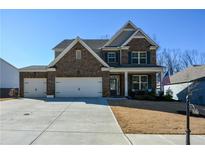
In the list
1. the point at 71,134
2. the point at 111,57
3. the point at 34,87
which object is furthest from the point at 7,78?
the point at 71,134

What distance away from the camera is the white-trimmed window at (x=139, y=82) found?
3147cm

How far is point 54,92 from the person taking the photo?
28250 mm

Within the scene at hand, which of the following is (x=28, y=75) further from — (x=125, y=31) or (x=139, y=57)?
(x=125, y=31)

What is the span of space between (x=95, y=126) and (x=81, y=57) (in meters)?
17.2

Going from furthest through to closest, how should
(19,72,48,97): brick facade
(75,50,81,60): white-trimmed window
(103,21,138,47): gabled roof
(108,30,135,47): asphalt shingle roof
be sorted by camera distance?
(103,21,138,47): gabled roof, (108,30,135,47): asphalt shingle roof, (19,72,48,97): brick facade, (75,50,81,60): white-trimmed window

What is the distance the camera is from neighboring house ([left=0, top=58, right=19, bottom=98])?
1575 inches

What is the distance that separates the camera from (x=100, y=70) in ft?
92.9

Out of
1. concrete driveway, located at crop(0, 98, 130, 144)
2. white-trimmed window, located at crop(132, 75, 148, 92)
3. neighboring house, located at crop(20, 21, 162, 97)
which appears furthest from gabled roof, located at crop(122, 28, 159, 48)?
concrete driveway, located at crop(0, 98, 130, 144)

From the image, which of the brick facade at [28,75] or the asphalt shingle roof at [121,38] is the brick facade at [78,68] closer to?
the brick facade at [28,75]

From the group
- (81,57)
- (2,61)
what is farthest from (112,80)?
(2,61)

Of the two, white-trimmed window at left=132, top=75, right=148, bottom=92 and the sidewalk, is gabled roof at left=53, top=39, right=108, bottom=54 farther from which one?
the sidewalk

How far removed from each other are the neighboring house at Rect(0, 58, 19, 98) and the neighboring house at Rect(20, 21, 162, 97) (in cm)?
1120

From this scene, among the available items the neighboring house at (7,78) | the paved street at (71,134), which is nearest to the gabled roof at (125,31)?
the neighboring house at (7,78)
